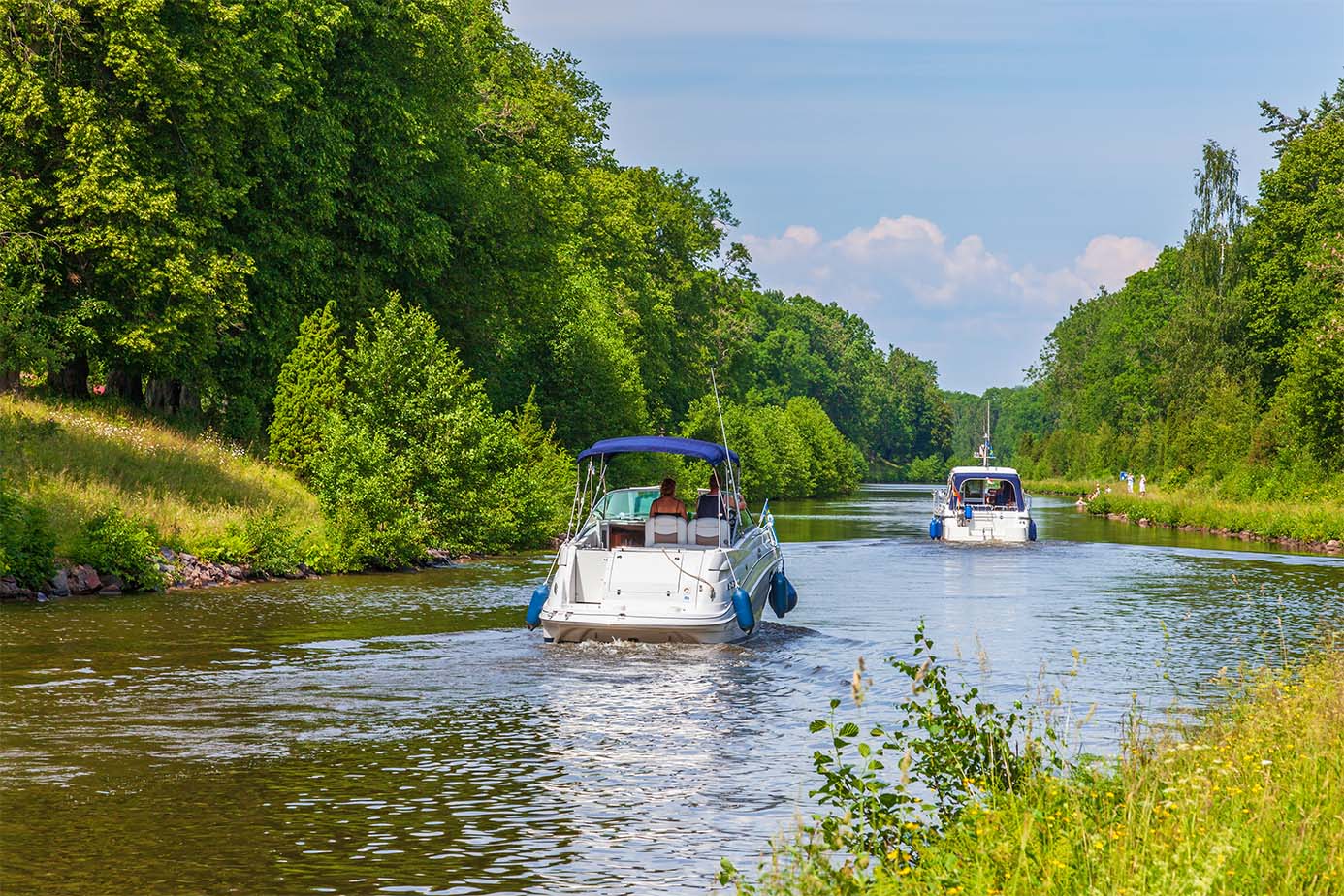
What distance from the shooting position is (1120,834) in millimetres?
7215

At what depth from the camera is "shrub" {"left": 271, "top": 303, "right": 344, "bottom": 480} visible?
123 feet

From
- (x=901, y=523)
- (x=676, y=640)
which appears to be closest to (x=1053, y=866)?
(x=676, y=640)

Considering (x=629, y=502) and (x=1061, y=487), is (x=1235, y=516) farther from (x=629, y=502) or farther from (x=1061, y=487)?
(x=1061, y=487)

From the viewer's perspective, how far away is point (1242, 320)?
273 ft

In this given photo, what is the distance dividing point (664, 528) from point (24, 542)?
11.3 meters

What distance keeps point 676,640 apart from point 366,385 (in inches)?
710

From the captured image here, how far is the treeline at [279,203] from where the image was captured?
3288cm

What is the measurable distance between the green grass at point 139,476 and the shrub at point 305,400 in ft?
2.22

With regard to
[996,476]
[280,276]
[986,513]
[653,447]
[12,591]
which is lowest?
[12,591]

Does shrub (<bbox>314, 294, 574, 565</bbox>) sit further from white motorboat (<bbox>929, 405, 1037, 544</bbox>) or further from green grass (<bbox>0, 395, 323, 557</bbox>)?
white motorboat (<bbox>929, 405, 1037, 544</bbox>)

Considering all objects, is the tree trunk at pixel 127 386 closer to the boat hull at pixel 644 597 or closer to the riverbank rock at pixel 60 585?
the riverbank rock at pixel 60 585

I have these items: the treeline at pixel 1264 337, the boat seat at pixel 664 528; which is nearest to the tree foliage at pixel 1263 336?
the treeline at pixel 1264 337

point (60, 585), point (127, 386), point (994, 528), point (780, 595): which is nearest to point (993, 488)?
point (994, 528)

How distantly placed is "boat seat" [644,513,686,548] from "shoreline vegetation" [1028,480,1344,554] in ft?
100.0
